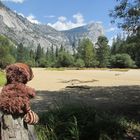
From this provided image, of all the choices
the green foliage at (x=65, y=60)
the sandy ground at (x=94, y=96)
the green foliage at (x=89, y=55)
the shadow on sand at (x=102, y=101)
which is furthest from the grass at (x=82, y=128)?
the green foliage at (x=65, y=60)

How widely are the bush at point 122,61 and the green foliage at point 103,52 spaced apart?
7527 mm

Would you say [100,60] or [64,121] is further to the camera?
[100,60]

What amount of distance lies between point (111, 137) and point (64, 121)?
1.31 meters

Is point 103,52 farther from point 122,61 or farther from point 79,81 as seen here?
point 79,81

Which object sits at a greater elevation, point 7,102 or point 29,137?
point 7,102

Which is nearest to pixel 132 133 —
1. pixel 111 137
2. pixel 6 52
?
pixel 111 137

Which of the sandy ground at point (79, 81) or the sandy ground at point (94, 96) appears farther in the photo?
the sandy ground at point (79, 81)

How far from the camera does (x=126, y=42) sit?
17172 mm

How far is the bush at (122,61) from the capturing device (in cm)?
8650

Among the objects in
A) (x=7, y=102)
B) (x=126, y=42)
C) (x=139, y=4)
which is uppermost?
(x=139, y=4)

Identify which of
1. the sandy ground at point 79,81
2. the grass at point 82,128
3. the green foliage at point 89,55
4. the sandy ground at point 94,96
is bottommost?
the sandy ground at point 79,81

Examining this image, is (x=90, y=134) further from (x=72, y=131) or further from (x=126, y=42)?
(x=126, y=42)

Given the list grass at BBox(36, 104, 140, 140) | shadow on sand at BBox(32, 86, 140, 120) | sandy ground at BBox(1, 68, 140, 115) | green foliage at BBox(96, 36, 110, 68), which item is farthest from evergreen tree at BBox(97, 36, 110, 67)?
grass at BBox(36, 104, 140, 140)

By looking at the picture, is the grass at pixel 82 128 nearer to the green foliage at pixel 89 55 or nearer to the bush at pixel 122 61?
the bush at pixel 122 61
